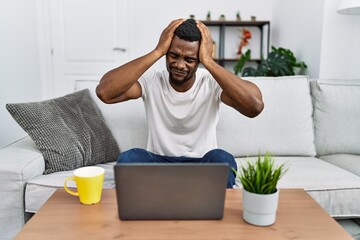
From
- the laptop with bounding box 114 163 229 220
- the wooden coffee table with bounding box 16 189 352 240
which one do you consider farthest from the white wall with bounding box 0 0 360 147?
the laptop with bounding box 114 163 229 220

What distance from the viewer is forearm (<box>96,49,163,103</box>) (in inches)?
51.1

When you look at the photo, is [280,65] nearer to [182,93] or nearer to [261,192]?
[182,93]

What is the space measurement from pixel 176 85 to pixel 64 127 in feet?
1.91

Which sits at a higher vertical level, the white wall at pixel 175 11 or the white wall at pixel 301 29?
the white wall at pixel 175 11

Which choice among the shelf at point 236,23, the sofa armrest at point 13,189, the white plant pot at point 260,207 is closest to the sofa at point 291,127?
the sofa armrest at point 13,189

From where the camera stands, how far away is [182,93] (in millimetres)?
1414

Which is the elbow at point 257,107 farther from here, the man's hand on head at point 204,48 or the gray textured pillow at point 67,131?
the gray textured pillow at point 67,131

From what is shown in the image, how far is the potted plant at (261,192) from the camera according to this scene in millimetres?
811

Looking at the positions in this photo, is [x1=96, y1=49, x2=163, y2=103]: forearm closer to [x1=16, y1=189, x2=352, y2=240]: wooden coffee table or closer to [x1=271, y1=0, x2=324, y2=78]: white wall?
[x1=16, y1=189, x2=352, y2=240]: wooden coffee table

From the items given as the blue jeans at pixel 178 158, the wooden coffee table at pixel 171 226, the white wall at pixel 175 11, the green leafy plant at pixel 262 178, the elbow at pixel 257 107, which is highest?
the white wall at pixel 175 11

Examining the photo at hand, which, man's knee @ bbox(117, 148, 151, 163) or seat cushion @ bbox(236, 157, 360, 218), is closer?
A: man's knee @ bbox(117, 148, 151, 163)

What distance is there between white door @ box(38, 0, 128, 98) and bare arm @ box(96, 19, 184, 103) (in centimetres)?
245

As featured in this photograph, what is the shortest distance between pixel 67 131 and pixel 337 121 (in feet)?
4.83

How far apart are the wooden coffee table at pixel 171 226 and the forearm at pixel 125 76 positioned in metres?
0.52
